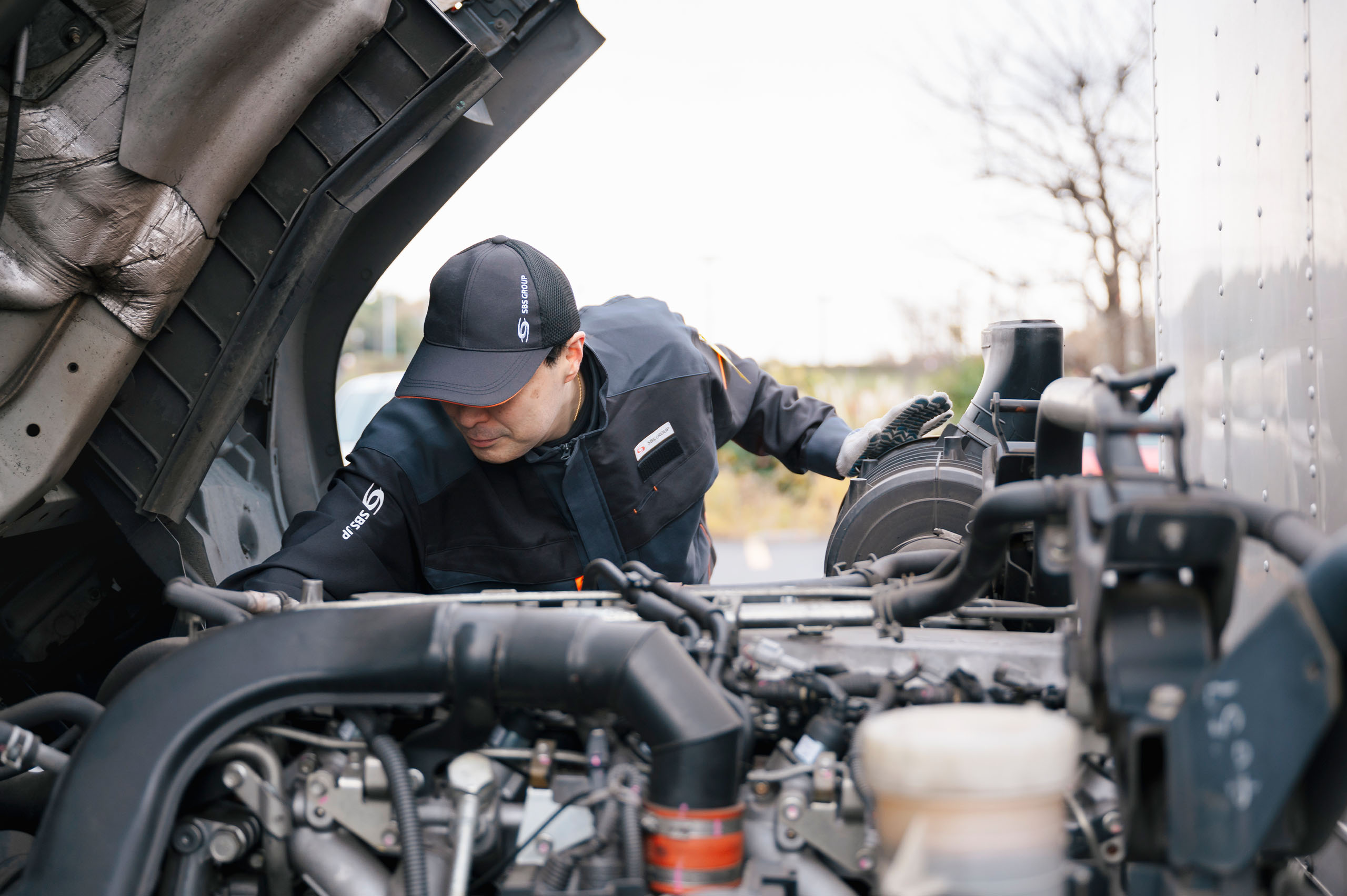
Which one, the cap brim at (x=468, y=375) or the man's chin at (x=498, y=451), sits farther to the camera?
the man's chin at (x=498, y=451)

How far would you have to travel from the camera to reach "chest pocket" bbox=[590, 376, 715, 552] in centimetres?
251

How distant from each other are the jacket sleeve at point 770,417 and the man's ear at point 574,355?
20.3 inches

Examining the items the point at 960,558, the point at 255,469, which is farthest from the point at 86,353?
the point at 960,558

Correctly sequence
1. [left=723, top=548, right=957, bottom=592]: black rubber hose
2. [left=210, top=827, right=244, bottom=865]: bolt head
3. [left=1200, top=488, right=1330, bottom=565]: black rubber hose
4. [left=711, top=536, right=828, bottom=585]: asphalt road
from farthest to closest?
[left=711, top=536, right=828, bottom=585]: asphalt road
[left=723, top=548, right=957, bottom=592]: black rubber hose
[left=210, top=827, right=244, bottom=865]: bolt head
[left=1200, top=488, right=1330, bottom=565]: black rubber hose

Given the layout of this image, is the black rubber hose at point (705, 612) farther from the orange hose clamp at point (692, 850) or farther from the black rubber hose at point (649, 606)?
the orange hose clamp at point (692, 850)

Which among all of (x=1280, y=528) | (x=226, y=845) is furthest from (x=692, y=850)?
(x=1280, y=528)

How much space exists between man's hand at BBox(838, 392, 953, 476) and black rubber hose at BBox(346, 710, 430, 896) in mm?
1384

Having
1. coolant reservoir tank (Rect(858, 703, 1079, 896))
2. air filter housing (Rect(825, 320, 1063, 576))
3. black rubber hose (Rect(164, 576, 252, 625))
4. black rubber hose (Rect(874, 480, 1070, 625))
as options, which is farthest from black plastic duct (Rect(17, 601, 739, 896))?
air filter housing (Rect(825, 320, 1063, 576))

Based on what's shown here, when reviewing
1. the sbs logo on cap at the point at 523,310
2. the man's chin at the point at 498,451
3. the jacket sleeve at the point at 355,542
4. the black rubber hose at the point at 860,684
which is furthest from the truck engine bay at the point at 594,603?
the man's chin at the point at 498,451

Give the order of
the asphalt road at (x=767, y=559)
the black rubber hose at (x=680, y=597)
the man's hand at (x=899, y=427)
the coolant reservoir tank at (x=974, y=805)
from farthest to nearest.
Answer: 1. the asphalt road at (x=767, y=559)
2. the man's hand at (x=899, y=427)
3. the black rubber hose at (x=680, y=597)
4. the coolant reservoir tank at (x=974, y=805)

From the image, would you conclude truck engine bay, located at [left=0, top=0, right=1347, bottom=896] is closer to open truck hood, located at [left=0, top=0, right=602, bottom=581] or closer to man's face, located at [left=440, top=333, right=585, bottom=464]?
open truck hood, located at [left=0, top=0, right=602, bottom=581]

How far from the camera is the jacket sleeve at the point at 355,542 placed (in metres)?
1.96

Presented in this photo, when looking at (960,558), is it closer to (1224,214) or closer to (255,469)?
(1224,214)

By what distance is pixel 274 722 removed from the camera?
142cm
